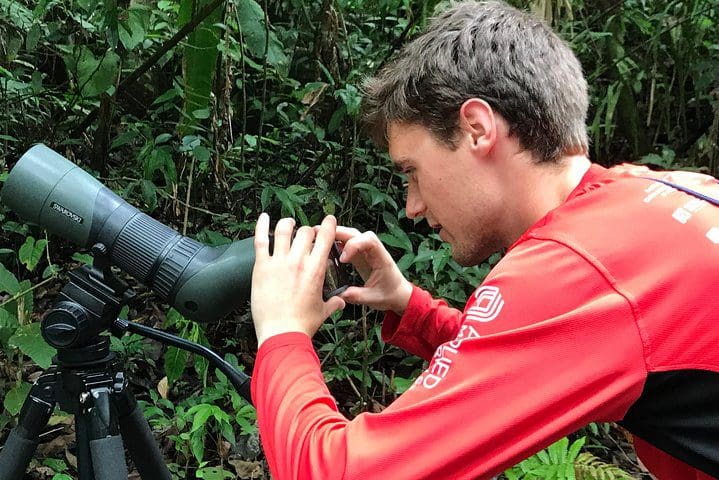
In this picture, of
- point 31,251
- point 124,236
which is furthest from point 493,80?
point 31,251

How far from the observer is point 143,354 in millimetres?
2898

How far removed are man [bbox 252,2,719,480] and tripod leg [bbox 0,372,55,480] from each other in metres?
0.58

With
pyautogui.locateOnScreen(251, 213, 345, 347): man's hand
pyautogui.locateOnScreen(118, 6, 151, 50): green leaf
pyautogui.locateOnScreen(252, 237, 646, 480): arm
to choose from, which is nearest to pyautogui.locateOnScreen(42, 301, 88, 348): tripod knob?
pyautogui.locateOnScreen(251, 213, 345, 347): man's hand

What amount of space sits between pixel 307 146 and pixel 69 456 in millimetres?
1632

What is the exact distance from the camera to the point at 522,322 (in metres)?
1.03

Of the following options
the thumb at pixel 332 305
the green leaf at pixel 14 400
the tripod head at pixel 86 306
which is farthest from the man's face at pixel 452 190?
the green leaf at pixel 14 400

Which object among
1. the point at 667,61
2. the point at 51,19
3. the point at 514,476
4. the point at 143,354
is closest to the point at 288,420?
the point at 514,476

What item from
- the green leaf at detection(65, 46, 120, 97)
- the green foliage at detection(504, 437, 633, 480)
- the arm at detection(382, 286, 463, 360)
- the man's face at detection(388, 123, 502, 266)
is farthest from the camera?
the green leaf at detection(65, 46, 120, 97)

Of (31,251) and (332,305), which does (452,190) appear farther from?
(31,251)

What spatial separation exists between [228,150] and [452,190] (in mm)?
1912

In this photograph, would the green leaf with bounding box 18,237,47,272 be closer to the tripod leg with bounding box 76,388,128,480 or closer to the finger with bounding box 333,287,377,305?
the tripod leg with bounding box 76,388,128,480

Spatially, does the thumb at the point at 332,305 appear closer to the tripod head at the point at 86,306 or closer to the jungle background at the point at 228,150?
the tripod head at the point at 86,306

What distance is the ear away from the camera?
1.32 metres

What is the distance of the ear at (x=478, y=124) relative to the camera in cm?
132
